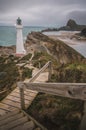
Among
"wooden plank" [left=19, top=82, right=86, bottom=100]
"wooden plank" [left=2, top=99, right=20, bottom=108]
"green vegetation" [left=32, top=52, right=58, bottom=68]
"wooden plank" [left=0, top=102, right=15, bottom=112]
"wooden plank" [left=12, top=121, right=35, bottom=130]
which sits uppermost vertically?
"wooden plank" [left=19, top=82, right=86, bottom=100]

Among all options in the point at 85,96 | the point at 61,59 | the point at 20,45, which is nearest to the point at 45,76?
the point at 85,96

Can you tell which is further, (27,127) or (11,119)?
(11,119)

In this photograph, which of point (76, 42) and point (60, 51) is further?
point (76, 42)

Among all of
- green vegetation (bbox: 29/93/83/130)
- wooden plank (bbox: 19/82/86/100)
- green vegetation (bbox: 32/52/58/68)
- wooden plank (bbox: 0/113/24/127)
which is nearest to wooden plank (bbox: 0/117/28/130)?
wooden plank (bbox: 0/113/24/127)

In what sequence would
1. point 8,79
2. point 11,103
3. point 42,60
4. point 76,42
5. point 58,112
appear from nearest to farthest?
point 58,112 → point 11,103 → point 8,79 → point 42,60 → point 76,42

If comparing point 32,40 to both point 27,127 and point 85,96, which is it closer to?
point 27,127

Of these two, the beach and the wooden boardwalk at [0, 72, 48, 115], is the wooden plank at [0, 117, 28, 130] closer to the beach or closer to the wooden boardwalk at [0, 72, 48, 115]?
the wooden boardwalk at [0, 72, 48, 115]

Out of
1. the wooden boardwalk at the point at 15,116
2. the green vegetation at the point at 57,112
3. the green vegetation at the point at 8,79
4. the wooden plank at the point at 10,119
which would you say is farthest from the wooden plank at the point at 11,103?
the green vegetation at the point at 8,79

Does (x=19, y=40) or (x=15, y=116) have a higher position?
(x=19, y=40)

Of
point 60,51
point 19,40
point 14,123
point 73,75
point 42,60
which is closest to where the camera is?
point 14,123

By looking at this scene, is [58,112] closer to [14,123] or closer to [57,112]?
[57,112]

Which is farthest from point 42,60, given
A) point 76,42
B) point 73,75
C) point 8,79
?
point 76,42
